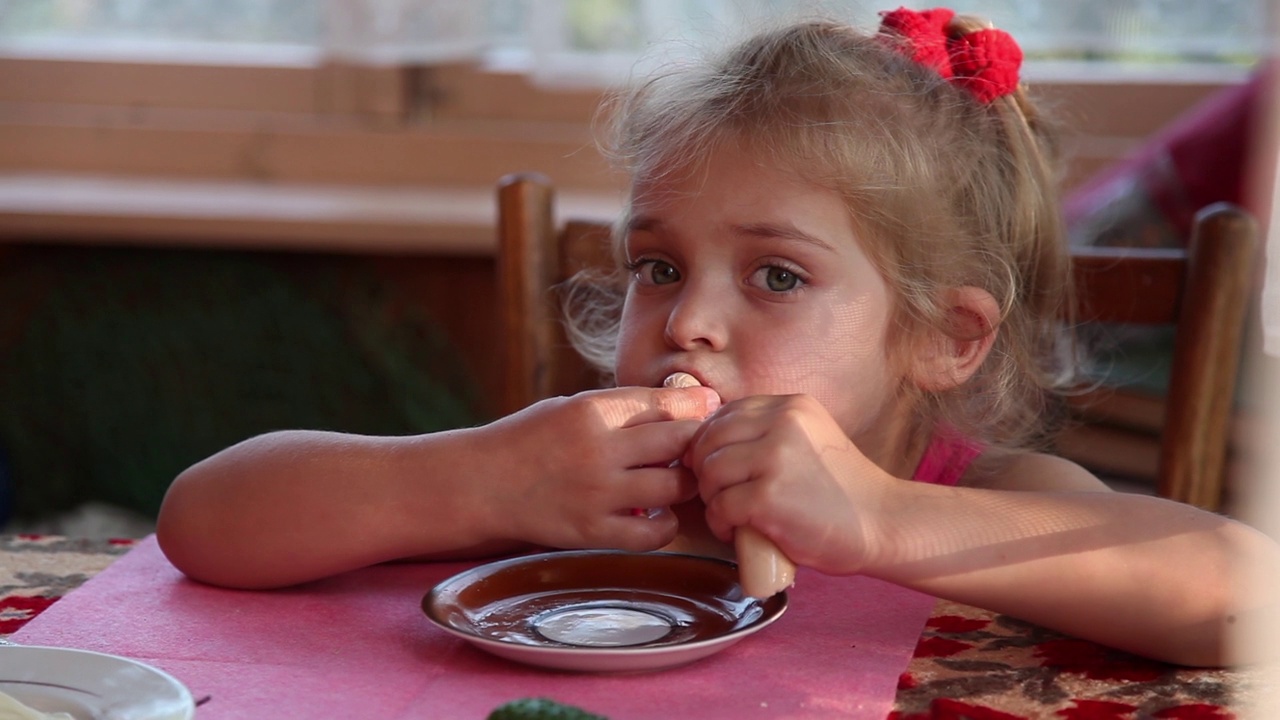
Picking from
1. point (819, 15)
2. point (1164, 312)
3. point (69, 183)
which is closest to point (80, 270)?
point (69, 183)

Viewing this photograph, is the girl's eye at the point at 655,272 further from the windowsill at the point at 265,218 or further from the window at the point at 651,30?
the window at the point at 651,30

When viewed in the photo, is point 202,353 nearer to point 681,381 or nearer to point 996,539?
point 681,381

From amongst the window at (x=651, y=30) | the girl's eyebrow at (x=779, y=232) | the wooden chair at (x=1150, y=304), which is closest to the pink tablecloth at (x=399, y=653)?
the girl's eyebrow at (x=779, y=232)

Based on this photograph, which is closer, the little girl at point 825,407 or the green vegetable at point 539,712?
the green vegetable at point 539,712

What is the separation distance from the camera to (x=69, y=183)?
262cm

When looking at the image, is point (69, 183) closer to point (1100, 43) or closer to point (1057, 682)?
point (1100, 43)

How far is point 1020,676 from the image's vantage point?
0.75 m

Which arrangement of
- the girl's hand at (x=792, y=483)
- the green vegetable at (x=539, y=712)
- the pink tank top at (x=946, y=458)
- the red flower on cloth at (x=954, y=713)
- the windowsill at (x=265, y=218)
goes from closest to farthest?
the green vegetable at (x=539, y=712) < the red flower on cloth at (x=954, y=713) < the girl's hand at (x=792, y=483) < the pink tank top at (x=946, y=458) < the windowsill at (x=265, y=218)

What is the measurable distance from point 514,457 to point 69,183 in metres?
2.04

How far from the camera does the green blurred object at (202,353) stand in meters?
2.58

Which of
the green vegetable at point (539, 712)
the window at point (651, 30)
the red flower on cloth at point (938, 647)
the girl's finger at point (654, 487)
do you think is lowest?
the red flower on cloth at point (938, 647)

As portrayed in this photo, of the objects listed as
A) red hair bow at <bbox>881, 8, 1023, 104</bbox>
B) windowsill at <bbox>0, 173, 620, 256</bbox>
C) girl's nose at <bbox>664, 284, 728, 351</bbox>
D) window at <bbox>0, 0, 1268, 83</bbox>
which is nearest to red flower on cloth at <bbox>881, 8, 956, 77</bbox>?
red hair bow at <bbox>881, 8, 1023, 104</bbox>

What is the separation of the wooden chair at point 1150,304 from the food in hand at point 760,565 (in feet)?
1.75

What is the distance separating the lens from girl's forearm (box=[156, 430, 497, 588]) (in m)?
0.88
